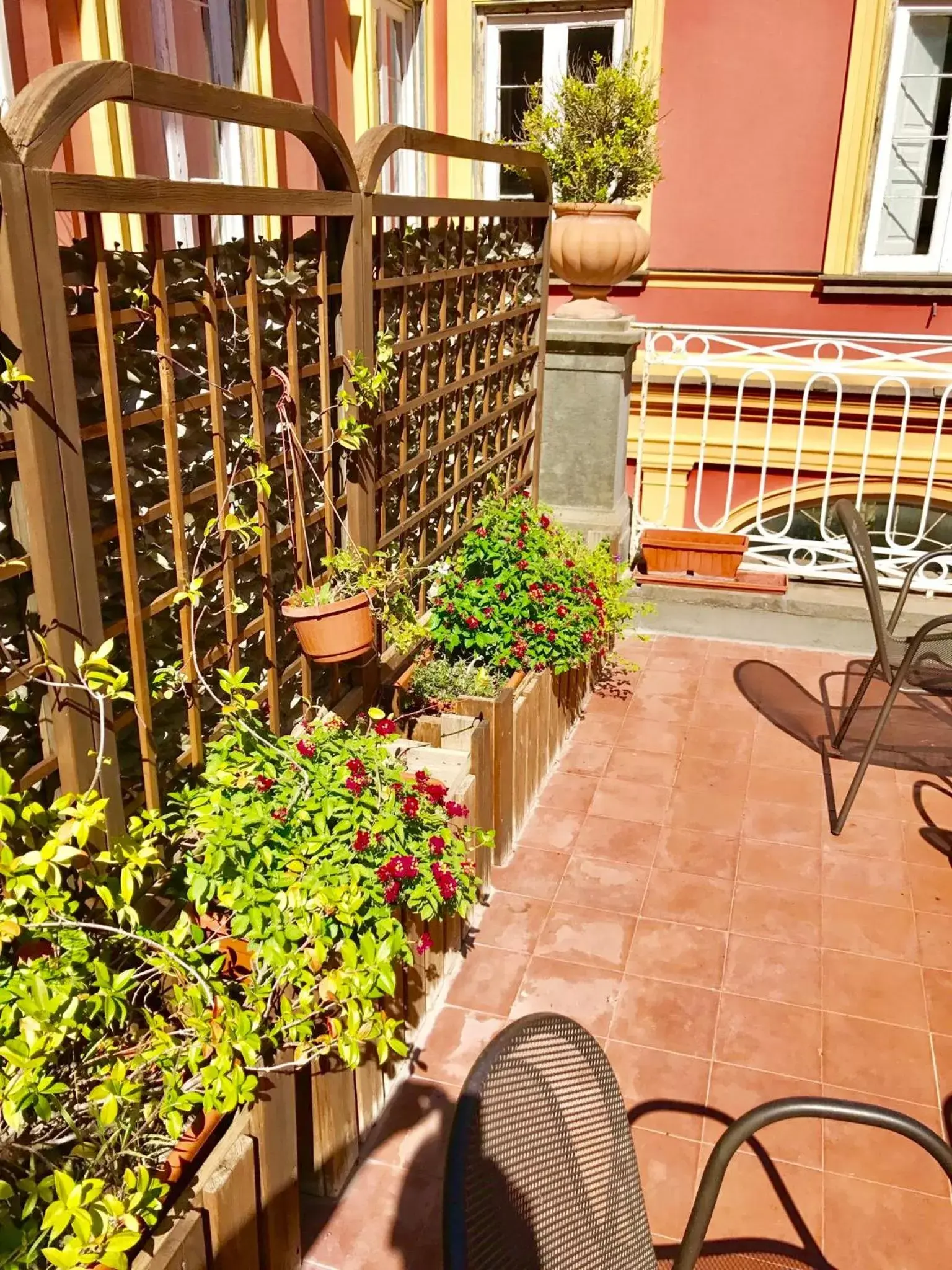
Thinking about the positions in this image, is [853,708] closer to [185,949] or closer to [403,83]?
[185,949]

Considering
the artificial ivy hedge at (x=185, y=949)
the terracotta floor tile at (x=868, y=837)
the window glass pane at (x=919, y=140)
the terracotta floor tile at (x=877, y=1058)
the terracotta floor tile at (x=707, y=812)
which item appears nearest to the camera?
the artificial ivy hedge at (x=185, y=949)

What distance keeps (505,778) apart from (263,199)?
1.91 metres

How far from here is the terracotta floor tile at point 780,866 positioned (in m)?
3.35

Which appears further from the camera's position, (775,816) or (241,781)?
(775,816)

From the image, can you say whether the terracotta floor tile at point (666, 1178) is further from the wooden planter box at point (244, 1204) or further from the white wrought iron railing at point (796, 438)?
the white wrought iron railing at point (796, 438)

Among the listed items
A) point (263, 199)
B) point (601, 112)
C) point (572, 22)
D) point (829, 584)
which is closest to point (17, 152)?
point (263, 199)

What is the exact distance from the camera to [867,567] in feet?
11.2

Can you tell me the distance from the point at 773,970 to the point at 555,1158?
1.87m

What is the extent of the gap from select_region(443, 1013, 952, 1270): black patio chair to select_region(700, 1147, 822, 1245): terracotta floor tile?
86cm

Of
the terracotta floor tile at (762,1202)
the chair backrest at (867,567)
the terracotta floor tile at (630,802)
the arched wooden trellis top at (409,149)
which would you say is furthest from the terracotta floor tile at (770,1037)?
the arched wooden trellis top at (409,149)

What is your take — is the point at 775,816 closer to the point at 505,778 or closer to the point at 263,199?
the point at 505,778

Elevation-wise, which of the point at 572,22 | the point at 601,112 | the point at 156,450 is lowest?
the point at 156,450

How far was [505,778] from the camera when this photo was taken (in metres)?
3.39

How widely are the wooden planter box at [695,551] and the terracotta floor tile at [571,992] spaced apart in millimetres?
2867
